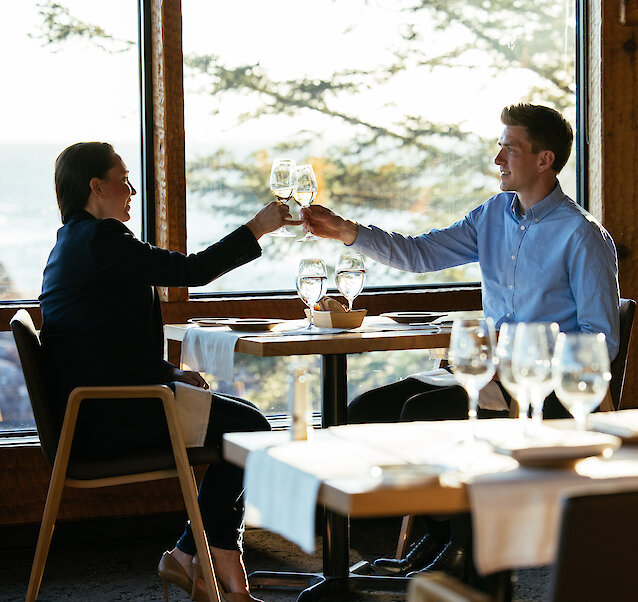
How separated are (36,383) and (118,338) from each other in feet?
0.85

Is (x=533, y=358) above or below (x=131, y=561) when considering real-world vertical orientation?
above

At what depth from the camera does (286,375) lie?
3.88m

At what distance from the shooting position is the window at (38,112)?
3.55 metres

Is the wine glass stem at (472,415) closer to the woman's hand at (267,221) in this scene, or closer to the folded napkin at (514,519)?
the folded napkin at (514,519)

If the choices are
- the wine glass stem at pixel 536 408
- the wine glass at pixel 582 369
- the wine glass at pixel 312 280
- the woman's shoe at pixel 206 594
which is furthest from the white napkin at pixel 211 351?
the wine glass at pixel 582 369

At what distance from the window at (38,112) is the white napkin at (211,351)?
89cm

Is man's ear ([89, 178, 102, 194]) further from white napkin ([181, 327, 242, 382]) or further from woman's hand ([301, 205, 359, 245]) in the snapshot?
woman's hand ([301, 205, 359, 245])

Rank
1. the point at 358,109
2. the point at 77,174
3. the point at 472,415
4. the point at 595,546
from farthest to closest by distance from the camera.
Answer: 1. the point at 358,109
2. the point at 77,174
3. the point at 472,415
4. the point at 595,546

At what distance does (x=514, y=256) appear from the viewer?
10.6ft

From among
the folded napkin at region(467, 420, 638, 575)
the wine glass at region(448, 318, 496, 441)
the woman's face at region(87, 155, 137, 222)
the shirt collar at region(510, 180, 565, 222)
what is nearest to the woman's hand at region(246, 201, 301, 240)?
the woman's face at region(87, 155, 137, 222)

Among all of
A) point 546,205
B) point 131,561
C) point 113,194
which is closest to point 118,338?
point 113,194

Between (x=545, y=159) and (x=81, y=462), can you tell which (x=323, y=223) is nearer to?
(x=545, y=159)

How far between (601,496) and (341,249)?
281cm

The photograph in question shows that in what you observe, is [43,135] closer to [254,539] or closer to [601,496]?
[254,539]
